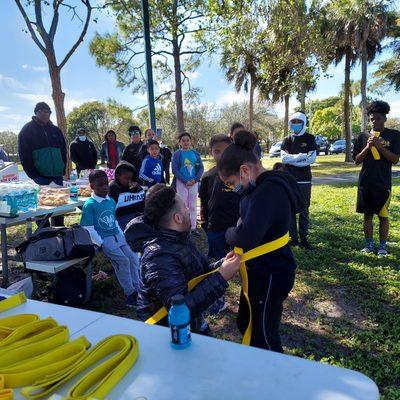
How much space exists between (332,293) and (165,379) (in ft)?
10.4

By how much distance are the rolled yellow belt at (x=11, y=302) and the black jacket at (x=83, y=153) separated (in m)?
6.55

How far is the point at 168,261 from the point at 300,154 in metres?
3.65

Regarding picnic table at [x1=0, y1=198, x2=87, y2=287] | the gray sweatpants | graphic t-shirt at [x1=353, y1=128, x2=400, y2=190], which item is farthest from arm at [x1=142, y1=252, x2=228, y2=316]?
graphic t-shirt at [x1=353, y1=128, x2=400, y2=190]

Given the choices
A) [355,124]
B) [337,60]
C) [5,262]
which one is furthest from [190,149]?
[355,124]

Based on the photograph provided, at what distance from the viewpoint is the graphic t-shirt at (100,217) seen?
146 inches

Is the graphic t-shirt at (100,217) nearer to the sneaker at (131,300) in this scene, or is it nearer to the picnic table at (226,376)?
the sneaker at (131,300)

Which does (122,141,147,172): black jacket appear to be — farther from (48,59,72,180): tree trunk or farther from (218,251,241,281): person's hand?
(218,251,241,281): person's hand

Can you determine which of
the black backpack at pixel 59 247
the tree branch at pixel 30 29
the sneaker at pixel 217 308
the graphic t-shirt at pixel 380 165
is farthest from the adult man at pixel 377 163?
the tree branch at pixel 30 29

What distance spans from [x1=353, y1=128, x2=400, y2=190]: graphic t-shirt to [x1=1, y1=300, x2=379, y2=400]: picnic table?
3.95 meters

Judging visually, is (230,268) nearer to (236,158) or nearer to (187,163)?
(236,158)

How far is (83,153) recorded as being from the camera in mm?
7934

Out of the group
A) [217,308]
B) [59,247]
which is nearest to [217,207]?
[217,308]

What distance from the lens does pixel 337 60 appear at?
21672 mm

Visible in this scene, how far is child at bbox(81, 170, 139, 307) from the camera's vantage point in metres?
3.73
